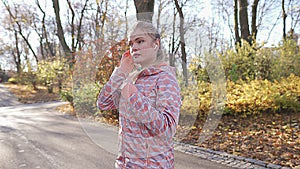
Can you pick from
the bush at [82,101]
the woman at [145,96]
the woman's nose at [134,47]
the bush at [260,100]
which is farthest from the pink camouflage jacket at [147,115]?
the bush at [260,100]

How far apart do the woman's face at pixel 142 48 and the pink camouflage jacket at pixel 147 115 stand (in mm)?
48

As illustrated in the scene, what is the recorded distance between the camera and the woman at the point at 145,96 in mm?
1125

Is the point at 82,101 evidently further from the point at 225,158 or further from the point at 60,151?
the point at 225,158

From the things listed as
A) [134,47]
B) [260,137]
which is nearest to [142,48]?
[134,47]

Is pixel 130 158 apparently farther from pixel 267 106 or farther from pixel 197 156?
pixel 267 106

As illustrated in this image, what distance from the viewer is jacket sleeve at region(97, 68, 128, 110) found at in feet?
3.91

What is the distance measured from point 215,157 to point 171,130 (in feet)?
11.6

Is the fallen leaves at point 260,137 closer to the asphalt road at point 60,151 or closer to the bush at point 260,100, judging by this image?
the bush at point 260,100

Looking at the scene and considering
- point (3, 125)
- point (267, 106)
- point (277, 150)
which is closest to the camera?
point (277, 150)

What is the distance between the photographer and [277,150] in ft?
14.2

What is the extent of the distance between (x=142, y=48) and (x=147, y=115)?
335 millimetres

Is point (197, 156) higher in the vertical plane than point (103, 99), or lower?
lower

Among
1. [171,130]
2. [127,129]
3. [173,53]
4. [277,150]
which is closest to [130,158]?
[127,129]

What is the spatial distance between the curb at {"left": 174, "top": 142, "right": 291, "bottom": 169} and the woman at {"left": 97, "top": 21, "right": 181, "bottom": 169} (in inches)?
121
